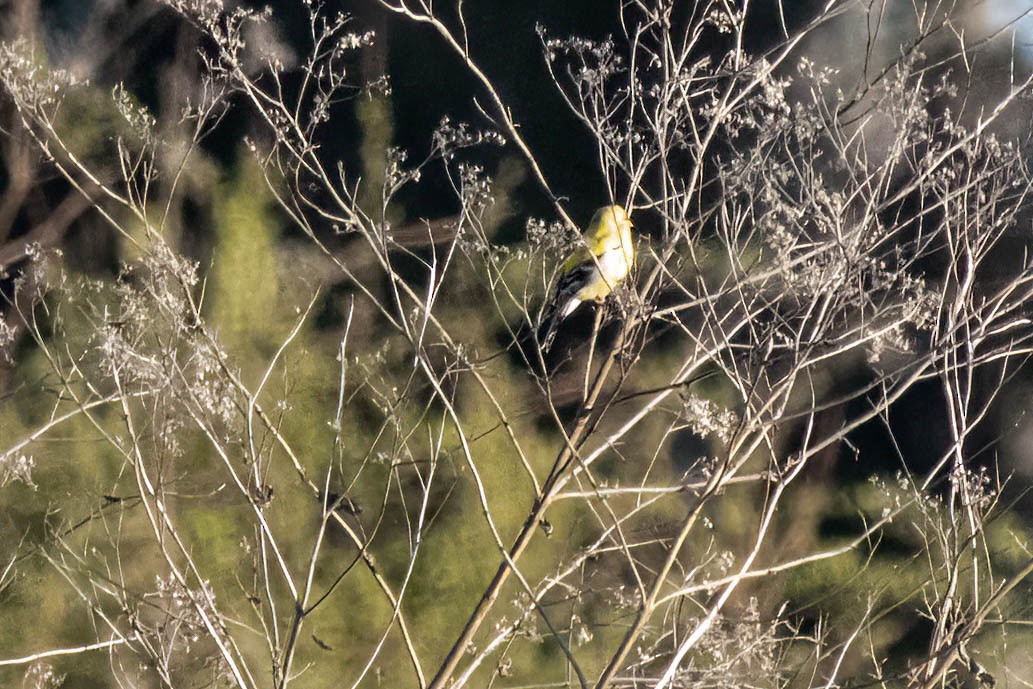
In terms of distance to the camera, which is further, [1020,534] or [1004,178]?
[1020,534]

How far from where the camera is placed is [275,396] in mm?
3178

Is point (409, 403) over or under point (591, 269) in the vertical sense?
under

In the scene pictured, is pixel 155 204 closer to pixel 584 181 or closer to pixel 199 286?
pixel 199 286

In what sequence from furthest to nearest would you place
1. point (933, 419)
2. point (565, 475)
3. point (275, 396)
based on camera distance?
point (275, 396) → point (933, 419) → point (565, 475)

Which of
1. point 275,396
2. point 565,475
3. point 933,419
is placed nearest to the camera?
point 565,475

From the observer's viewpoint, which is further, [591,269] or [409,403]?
[409,403]

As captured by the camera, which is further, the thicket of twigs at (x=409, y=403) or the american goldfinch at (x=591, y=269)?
the thicket of twigs at (x=409, y=403)

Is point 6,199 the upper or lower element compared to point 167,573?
upper

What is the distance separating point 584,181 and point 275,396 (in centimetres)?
127

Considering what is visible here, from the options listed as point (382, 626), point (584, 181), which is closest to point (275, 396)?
point (382, 626)

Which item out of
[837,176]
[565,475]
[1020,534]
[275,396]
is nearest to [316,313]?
[275,396]

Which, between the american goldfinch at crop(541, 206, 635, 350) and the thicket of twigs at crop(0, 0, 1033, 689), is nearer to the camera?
the american goldfinch at crop(541, 206, 635, 350)

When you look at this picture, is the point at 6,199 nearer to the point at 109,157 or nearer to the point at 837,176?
the point at 109,157

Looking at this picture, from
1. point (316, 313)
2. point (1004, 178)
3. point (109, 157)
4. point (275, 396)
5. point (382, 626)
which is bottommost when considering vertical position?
point (382, 626)
